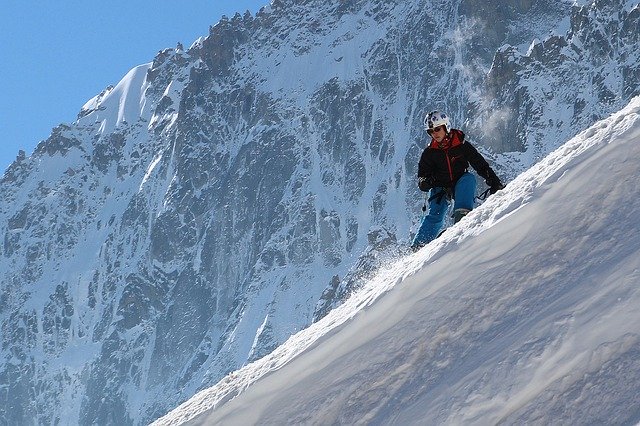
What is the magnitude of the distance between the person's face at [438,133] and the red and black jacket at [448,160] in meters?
0.04

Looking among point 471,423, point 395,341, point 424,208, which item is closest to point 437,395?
point 471,423

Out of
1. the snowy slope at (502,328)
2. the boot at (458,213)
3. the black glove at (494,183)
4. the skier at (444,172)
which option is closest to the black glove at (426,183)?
the skier at (444,172)

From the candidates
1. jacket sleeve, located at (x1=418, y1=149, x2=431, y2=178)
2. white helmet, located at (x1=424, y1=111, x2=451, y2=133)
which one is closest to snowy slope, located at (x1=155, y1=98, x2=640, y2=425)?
white helmet, located at (x1=424, y1=111, x2=451, y2=133)

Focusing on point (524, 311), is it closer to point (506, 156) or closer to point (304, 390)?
point (304, 390)

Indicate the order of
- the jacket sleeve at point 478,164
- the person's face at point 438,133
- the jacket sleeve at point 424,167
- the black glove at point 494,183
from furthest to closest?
1. the jacket sleeve at point 424,167
2. the person's face at point 438,133
3. the jacket sleeve at point 478,164
4. the black glove at point 494,183

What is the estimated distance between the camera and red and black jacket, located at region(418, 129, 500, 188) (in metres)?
10.9

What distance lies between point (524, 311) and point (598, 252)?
0.50 m

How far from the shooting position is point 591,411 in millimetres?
4609

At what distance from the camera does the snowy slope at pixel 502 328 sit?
490 cm

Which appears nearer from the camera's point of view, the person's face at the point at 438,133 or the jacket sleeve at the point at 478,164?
the jacket sleeve at the point at 478,164

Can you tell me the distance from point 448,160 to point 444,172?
0.43 ft

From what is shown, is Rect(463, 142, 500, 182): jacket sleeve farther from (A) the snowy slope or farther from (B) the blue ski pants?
(A) the snowy slope

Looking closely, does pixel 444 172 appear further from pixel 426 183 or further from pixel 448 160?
pixel 426 183

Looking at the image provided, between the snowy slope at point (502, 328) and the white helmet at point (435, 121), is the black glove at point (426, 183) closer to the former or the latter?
the white helmet at point (435, 121)
